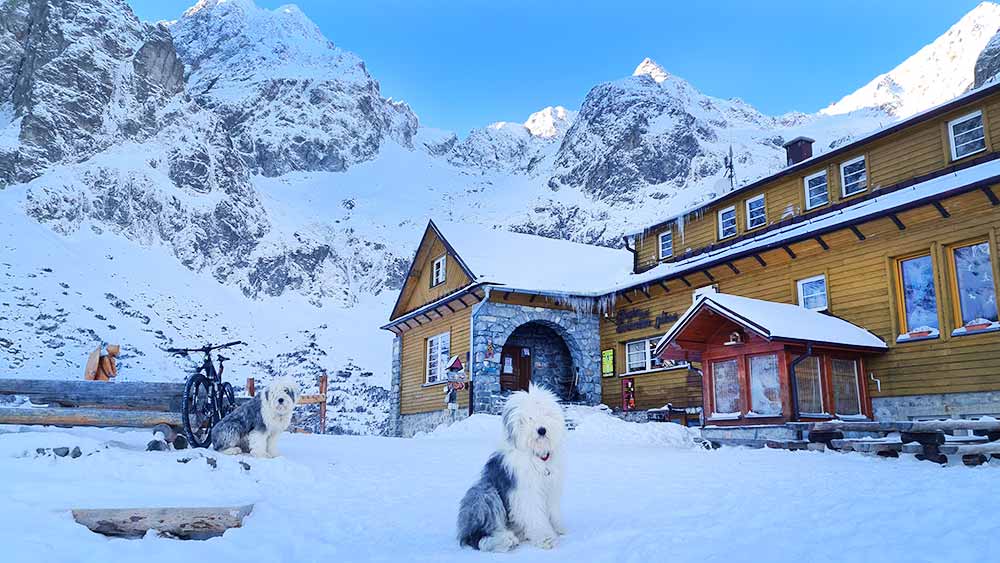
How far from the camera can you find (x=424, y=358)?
2222cm

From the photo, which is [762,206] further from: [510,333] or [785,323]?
[510,333]

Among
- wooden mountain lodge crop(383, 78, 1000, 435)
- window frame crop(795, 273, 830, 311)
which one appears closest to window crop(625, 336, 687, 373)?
wooden mountain lodge crop(383, 78, 1000, 435)

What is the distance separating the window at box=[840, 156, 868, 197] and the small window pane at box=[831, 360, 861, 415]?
4.40 meters

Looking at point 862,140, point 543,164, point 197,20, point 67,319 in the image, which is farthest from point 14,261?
point 197,20

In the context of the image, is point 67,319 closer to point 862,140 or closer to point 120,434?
point 120,434

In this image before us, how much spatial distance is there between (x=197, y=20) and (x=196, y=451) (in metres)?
114

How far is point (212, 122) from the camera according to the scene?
5144 centimetres

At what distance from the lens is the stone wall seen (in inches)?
717

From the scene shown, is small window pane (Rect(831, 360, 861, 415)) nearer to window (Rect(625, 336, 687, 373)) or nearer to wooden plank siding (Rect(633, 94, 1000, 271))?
wooden plank siding (Rect(633, 94, 1000, 271))

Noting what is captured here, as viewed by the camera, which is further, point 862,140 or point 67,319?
point 67,319

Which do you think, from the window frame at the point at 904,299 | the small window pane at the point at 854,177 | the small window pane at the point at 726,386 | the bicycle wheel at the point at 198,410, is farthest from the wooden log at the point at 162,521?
the small window pane at the point at 854,177

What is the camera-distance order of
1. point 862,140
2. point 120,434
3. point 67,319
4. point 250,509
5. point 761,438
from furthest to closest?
point 67,319, point 862,140, point 761,438, point 120,434, point 250,509

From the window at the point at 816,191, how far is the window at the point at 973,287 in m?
4.00

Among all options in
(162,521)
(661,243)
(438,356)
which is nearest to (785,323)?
(661,243)
